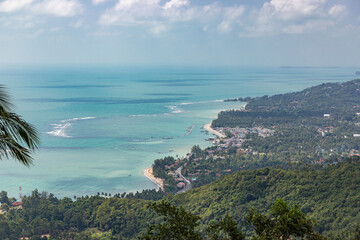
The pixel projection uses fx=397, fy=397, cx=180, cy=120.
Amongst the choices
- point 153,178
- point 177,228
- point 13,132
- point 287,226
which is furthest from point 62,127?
point 13,132

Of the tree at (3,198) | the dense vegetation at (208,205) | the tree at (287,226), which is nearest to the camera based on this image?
the tree at (287,226)

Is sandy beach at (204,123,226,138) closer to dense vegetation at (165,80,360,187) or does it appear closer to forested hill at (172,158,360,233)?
dense vegetation at (165,80,360,187)

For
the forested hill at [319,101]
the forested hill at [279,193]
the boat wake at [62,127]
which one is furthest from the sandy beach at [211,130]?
the forested hill at [279,193]

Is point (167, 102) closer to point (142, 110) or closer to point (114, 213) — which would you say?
point (142, 110)

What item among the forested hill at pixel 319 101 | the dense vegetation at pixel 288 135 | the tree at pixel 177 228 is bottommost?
the dense vegetation at pixel 288 135

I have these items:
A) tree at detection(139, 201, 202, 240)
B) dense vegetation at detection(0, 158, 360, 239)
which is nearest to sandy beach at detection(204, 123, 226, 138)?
dense vegetation at detection(0, 158, 360, 239)

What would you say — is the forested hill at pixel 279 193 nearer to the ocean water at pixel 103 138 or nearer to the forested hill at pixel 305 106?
the ocean water at pixel 103 138
